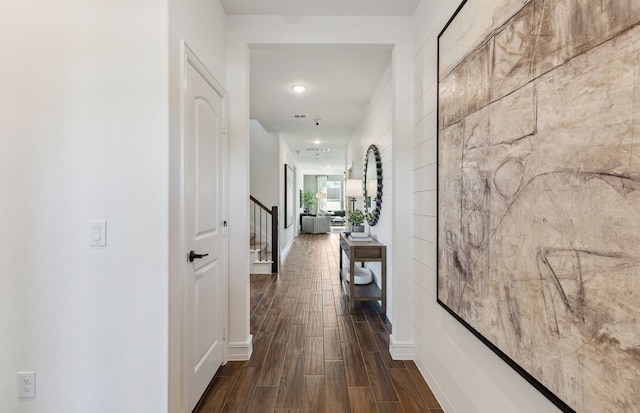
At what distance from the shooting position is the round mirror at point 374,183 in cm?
376

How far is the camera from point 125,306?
144cm

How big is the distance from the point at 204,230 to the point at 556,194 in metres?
1.83

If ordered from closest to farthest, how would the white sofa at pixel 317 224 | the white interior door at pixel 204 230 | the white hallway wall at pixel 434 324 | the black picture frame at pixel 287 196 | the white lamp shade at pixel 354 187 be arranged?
the white hallway wall at pixel 434 324
the white interior door at pixel 204 230
the white lamp shade at pixel 354 187
the black picture frame at pixel 287 196
the white sofa at pixel 317 224

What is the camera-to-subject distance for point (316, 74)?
341cm

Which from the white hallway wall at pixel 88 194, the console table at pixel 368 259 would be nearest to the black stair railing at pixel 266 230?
the console table at pixel 368 259

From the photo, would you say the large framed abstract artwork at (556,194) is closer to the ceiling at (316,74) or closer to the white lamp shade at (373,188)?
the ceiling at (316,74)

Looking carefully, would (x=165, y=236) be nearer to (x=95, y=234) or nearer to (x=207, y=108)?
(x=95, y=234)

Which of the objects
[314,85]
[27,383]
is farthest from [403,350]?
[314,85]

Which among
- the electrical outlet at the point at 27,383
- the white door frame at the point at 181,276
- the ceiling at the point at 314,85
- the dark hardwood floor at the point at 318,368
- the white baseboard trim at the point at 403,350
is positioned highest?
the ceiling at the point at 314,85

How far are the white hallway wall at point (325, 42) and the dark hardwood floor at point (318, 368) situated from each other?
0.29 meters

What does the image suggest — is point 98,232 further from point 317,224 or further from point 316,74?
point 317,224

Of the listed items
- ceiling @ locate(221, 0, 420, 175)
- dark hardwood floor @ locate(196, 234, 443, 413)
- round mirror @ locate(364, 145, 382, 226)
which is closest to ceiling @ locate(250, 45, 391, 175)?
ceiling @ locate(221, 0, 420, 175)

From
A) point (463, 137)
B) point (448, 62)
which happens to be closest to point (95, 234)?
point (463, 137)

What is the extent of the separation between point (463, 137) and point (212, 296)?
1.91 meters
